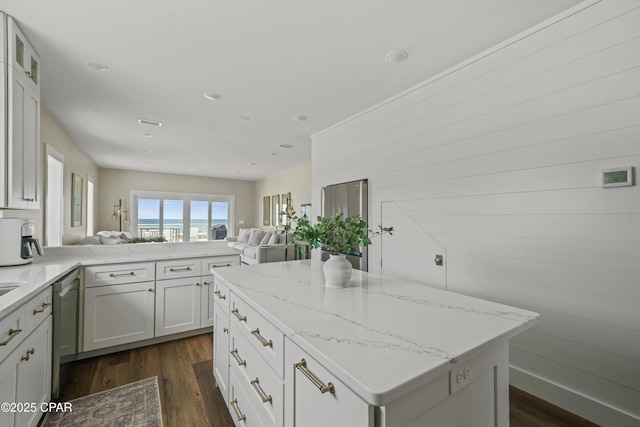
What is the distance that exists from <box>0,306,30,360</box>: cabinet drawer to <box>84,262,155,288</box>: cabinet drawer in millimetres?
1111

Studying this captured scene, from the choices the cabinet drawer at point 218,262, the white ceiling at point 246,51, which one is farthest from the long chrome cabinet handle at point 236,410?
the white ceiling at point 246,51

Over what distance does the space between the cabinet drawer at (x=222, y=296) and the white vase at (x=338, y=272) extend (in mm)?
638

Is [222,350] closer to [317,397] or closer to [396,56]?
[317,397]

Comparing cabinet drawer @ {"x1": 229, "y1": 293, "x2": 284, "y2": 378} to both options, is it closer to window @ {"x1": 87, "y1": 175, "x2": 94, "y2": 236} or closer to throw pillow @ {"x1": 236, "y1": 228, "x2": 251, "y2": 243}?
throw pillow @ {"x1": 236, "y1": 228, "x2": 251, "y2": 243}

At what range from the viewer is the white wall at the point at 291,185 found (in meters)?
6.88

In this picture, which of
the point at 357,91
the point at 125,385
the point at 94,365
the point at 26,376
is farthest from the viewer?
the point at 357,91

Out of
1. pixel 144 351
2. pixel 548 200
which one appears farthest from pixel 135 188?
pixel 548 200

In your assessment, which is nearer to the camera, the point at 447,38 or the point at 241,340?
the point at 241,340

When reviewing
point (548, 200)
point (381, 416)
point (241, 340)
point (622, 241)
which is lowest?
point (241, 340)

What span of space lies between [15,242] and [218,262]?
158 centimetres

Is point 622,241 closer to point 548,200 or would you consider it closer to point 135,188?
point 548,200

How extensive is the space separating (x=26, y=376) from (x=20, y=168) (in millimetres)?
1438

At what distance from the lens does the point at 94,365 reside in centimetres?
241

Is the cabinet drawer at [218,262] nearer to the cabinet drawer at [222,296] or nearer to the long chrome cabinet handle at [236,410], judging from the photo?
the cabinet drawer at [222,296]
